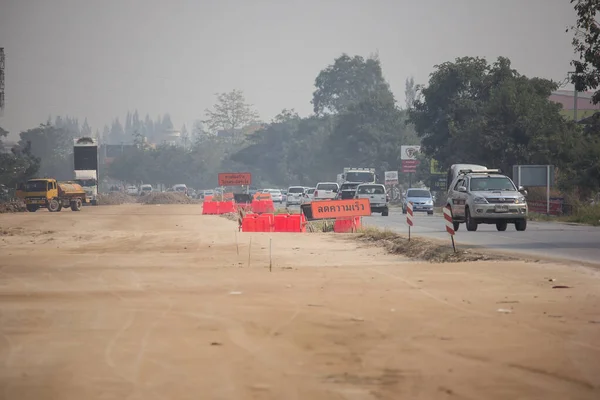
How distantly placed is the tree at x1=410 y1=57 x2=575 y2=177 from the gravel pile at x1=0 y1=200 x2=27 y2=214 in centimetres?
3434

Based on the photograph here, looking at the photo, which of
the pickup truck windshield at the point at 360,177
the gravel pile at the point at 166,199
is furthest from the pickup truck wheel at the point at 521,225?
the gravel pile at the point at 166,199

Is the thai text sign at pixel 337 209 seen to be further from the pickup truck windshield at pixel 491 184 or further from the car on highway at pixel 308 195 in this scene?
the car on highway at pixel 308 195

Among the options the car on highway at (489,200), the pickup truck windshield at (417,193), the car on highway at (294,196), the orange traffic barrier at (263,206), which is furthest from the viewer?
the car on highway at (294,196)

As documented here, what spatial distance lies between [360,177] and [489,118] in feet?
37.3

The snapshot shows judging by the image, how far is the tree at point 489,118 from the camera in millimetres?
70625

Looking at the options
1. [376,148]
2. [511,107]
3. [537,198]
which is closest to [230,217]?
[537,198]

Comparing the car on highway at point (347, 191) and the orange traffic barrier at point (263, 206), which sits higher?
the car on highway at point (347, 191)

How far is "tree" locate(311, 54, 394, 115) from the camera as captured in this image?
187 metres

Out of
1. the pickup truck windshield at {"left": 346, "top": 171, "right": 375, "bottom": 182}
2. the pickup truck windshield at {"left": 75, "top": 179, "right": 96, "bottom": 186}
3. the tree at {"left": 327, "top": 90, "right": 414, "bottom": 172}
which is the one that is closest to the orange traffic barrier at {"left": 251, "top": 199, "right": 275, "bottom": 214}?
the pickup truck windshield at {"left": 346, "top": 171, "right": 375, "bottom": 182}

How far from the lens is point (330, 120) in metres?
177

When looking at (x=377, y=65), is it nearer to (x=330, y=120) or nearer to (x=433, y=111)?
(x=330, y=120)

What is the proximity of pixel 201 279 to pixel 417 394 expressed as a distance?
10.8 metres

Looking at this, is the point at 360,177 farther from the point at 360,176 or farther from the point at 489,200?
the point at 489,200

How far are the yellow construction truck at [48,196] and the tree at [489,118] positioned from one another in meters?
30.4
